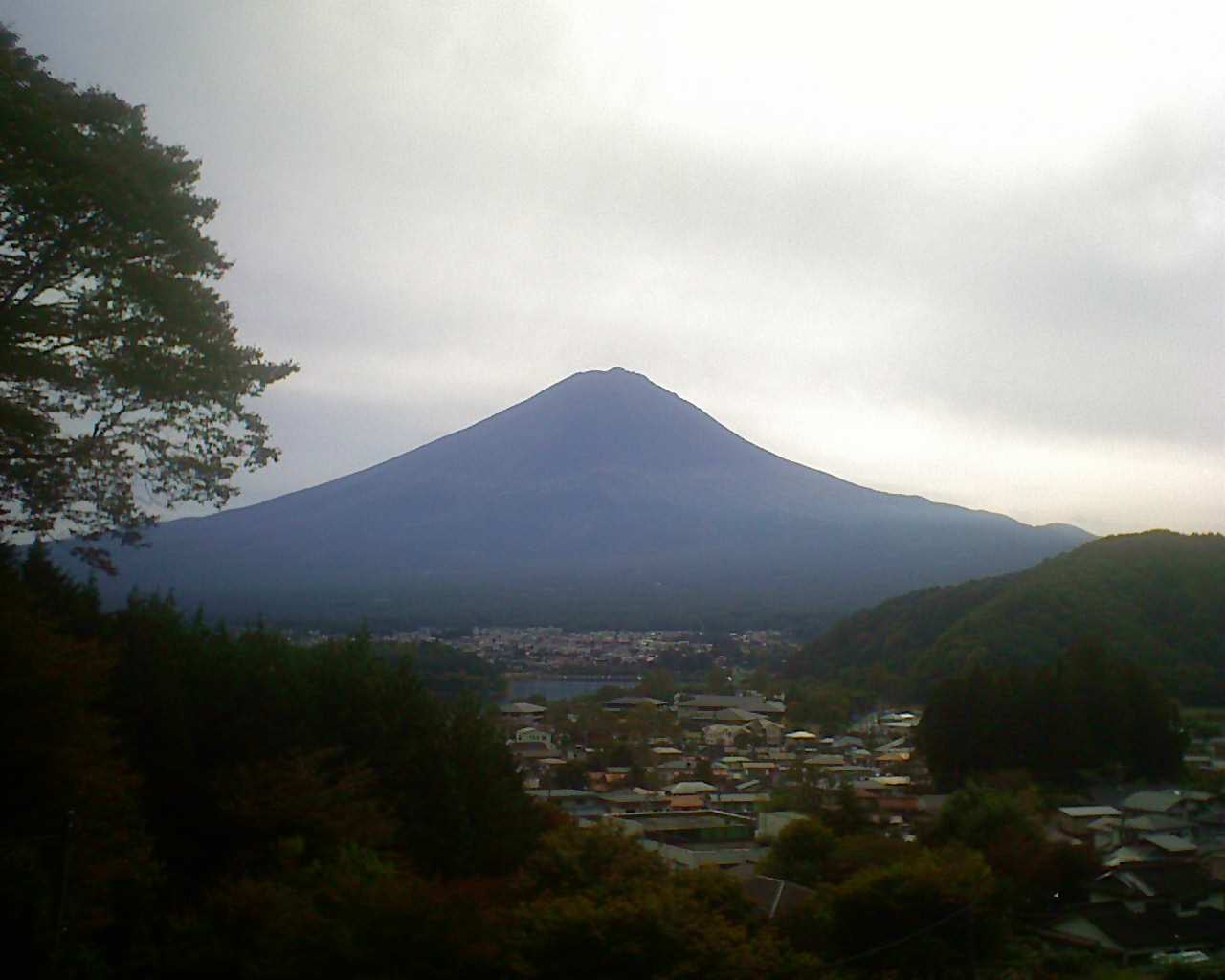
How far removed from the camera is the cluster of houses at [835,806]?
1113 cm

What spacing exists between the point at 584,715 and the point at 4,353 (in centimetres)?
1925

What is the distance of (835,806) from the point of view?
15578 mm

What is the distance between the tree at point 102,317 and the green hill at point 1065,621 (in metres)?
25.8

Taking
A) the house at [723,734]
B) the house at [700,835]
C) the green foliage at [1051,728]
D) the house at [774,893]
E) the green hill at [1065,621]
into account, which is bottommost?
the house at [723,734]

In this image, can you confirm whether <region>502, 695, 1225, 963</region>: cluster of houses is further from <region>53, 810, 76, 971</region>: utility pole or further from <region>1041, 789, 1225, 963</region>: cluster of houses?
<region>53, 810, 76, 971</region>: utility pole

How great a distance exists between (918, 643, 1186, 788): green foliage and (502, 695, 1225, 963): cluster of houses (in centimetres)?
92

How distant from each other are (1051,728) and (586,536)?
60.8 meters

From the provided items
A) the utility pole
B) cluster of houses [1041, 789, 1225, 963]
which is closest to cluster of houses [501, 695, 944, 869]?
cluster of houses [1041, 789, 1225, 963]

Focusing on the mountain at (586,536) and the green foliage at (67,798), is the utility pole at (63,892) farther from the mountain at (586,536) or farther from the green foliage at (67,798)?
the mountain at (586,536)

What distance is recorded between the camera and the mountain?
5316 centimetres

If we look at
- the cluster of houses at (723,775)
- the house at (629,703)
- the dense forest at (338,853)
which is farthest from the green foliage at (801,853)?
the house at (629,703)

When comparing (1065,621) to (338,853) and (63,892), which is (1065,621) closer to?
(338,853)

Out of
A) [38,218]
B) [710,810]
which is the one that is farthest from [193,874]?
[710,810]

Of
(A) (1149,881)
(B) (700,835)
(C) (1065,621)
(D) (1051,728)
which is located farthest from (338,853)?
(C) (1065,621)
